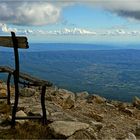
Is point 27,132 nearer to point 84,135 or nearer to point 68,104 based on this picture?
point 84,135

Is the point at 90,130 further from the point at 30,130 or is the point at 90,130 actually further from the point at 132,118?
the point at 132,118

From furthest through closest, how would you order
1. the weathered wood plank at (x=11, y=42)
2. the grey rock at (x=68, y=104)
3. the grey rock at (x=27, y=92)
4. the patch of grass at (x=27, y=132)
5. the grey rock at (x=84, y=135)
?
the grey rock at (x=27, y=92)
the grey rock at (x=68, y=104)
the weathered wood plank at (x=11, y=42)
the grey rock at (x=84, y=135)
the patch of grass at (x=27, y=132)

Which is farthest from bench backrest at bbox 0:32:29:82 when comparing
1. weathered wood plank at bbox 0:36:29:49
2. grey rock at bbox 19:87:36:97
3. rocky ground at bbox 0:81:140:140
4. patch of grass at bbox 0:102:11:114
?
grey rock at bbox 19:87:36:97

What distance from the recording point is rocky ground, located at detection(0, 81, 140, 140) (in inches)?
481

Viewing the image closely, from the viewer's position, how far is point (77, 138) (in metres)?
11.9

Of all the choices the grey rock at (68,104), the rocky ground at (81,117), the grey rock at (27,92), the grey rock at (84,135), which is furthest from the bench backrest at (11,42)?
the grey rock at (27,92)

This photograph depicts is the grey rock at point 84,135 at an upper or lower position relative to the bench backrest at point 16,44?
lower

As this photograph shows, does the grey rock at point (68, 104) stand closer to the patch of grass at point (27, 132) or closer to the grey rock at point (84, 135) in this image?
the patch of grass at point (27, 132)

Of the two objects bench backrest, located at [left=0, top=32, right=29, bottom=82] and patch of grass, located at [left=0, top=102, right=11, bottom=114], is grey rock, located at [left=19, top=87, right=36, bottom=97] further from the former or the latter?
bench backrest, located at [left=0, top=32, right=29, bottom=82]

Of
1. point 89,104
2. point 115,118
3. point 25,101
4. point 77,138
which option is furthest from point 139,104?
point 77,138

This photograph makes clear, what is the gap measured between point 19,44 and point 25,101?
5293 millimetres

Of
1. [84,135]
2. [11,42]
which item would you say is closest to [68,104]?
[11,42]

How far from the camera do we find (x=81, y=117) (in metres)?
14.8

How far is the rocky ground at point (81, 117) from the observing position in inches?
481
